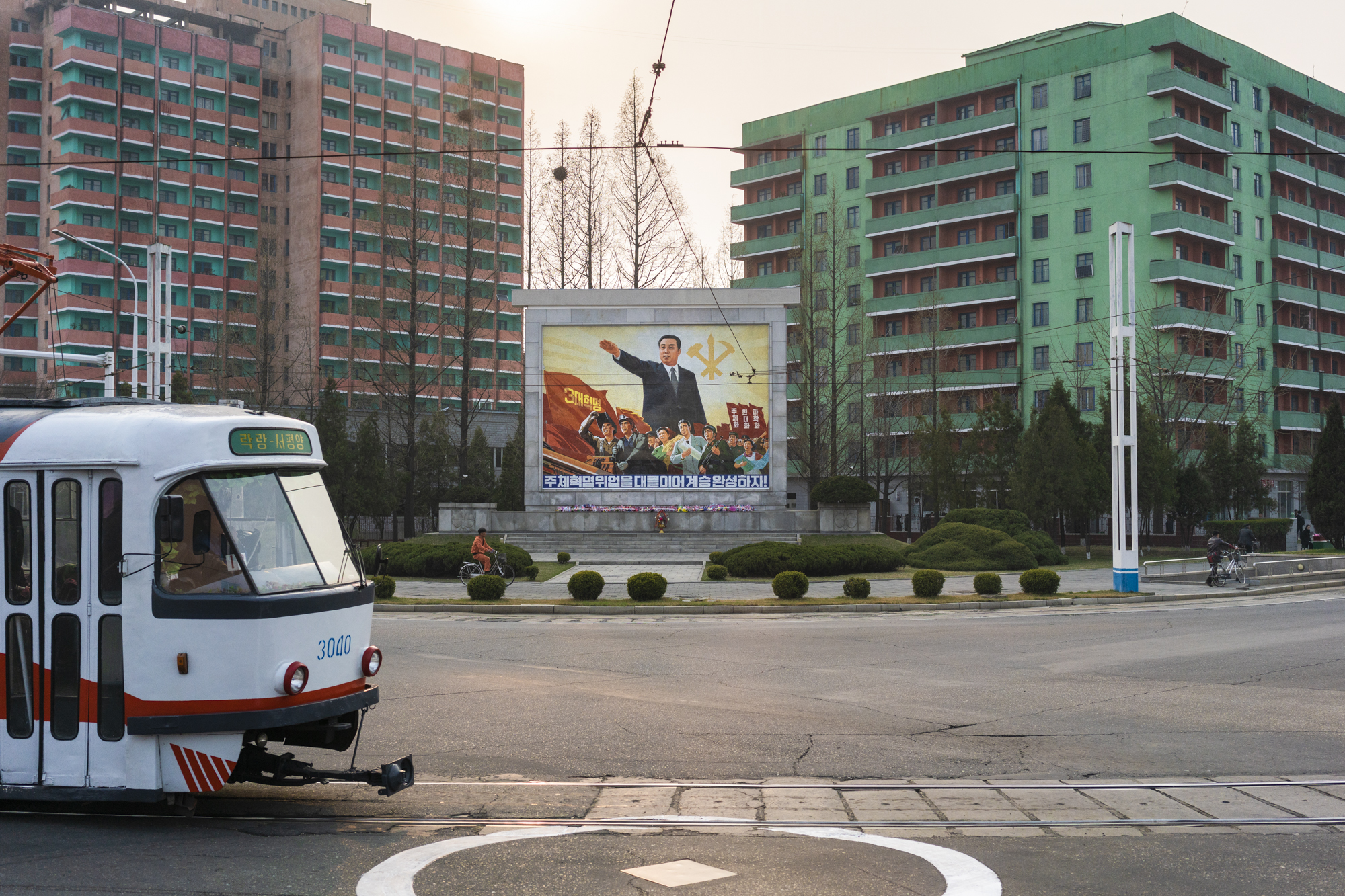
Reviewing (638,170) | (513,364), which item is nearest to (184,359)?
(513,364)

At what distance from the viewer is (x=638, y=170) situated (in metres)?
50.7

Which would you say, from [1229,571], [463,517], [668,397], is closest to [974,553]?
[1229,571]

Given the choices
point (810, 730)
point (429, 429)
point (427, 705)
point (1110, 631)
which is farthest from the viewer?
point (429, 429)

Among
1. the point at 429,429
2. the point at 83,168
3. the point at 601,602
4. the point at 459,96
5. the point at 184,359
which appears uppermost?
the point at 459,96

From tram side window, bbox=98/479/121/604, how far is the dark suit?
3407cm

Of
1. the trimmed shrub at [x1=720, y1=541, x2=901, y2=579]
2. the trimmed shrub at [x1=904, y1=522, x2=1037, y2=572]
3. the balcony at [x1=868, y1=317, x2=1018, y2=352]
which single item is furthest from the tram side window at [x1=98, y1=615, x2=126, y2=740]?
the balcony at [x1=868, y1=317, x2=1018, y2=352]

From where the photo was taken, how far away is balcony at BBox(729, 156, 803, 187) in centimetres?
7994

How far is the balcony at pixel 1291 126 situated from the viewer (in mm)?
67875

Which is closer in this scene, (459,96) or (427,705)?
(427,705)

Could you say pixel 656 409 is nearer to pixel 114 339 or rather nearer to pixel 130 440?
pixel 130 440

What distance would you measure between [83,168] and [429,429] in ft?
118

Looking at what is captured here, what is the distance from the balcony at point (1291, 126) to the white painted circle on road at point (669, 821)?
7465 centimetres

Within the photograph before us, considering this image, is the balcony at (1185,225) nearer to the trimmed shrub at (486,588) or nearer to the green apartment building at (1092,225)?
the green apartment building at (1092,225)

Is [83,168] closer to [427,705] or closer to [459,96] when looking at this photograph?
[459,96]
